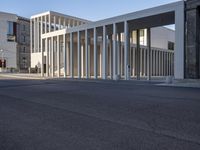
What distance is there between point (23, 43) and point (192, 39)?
75223 mm

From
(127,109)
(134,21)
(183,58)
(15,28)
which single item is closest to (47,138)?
(127,109)

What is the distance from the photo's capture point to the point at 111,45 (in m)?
38.8

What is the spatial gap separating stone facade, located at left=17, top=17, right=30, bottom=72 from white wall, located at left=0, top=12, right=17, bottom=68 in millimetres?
7236

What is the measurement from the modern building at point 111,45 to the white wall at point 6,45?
8746 millimetres

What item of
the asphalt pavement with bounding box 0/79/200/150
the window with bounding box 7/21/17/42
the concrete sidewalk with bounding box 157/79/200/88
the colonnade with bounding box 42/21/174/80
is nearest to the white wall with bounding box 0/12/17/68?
the window with bounding box 7/21/17/42

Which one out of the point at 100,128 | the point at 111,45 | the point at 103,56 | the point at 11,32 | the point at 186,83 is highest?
the point at 11,32

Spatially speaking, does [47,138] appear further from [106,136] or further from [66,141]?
[106,136]

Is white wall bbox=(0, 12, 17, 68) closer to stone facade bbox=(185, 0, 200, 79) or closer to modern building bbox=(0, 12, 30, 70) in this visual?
modern building bbox=(0, 12, 30, 70)

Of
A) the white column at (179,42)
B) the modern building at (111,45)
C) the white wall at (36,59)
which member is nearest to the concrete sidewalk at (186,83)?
the white column at (179,42)

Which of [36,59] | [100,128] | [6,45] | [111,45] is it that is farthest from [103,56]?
[6,45]

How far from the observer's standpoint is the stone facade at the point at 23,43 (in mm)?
86375

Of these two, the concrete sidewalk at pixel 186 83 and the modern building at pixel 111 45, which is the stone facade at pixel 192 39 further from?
the concrete sidewalk at pixel 186 83

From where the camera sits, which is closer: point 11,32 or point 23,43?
point 11,32

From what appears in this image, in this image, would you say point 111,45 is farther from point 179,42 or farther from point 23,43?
point 23,43
